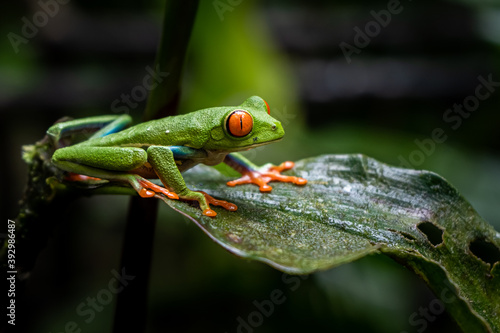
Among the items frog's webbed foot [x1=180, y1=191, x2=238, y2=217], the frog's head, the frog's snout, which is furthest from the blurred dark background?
the frog's snout

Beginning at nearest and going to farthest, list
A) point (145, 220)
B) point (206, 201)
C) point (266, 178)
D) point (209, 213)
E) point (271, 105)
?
1. point (209, 213)
2. point (206, 201)
3. point (145, 220)
4. point (266, 178)
5. point (271, 105)

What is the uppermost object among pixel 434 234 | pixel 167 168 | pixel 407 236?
pixel 167 168

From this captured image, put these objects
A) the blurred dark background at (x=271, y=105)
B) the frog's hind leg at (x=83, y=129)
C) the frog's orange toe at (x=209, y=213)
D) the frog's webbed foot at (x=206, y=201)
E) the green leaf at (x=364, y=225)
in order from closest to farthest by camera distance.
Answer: the green leaf at (x=364, y=225), the frog's orange toe at (x=209, y=213), the frog's webbed foot at (x=206, y=201), the frog's hind leg at (x=83, y=129), the blurred dark background at (x=271, y=105)

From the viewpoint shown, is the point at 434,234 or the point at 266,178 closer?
the point at 266,178

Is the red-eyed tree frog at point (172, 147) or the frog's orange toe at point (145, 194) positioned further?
the red-eyed tree frog at point (172, 147)

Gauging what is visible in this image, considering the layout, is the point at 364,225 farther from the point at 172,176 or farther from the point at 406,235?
the point at 172,176

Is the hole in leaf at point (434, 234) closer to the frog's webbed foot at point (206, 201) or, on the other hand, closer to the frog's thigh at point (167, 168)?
the frog's webbed foot at point (206, 201)

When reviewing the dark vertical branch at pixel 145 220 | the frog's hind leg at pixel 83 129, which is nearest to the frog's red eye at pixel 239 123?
the dark vertical branch at pixel 145 220

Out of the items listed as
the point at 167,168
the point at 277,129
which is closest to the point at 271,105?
the point at 277,129

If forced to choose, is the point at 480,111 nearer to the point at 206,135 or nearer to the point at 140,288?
the point at 206,135
